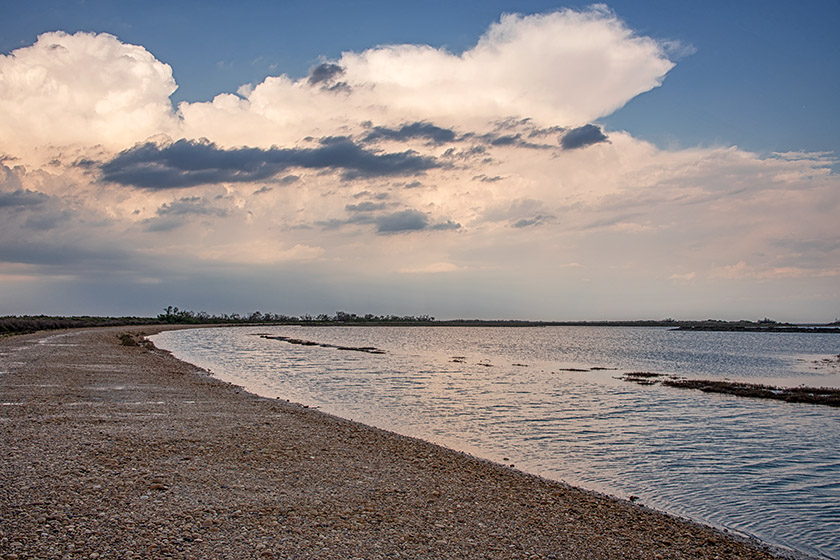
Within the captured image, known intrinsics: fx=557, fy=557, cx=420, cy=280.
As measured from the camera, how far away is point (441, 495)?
1017 cm

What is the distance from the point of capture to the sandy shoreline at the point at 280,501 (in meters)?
7.23

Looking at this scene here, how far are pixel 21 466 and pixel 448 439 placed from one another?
10.8 metres

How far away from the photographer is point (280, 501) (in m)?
9.02

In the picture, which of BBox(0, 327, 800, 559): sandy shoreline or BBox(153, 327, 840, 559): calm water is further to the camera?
BBox(153, 327, 840, 559): calm water

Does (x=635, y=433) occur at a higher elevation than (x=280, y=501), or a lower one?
lower

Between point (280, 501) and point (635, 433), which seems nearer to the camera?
point (280, 501)

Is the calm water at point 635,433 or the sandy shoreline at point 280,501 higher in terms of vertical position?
the sandy shoreline at point 280,501

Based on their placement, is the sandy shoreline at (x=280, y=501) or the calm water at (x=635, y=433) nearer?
the sandy shoreline at (x=280, y=501)

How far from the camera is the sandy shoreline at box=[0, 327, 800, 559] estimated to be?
723 centimetres

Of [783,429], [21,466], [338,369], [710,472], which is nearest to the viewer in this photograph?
[21,466]

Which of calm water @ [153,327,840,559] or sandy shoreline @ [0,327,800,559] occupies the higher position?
sandy shoreline @ [0,327,800,559]

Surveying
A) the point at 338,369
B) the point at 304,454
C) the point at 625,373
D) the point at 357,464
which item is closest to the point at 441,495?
the point at 357,464

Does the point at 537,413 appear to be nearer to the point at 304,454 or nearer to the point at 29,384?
the point at 304,454

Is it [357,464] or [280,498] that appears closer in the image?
[280,498]
